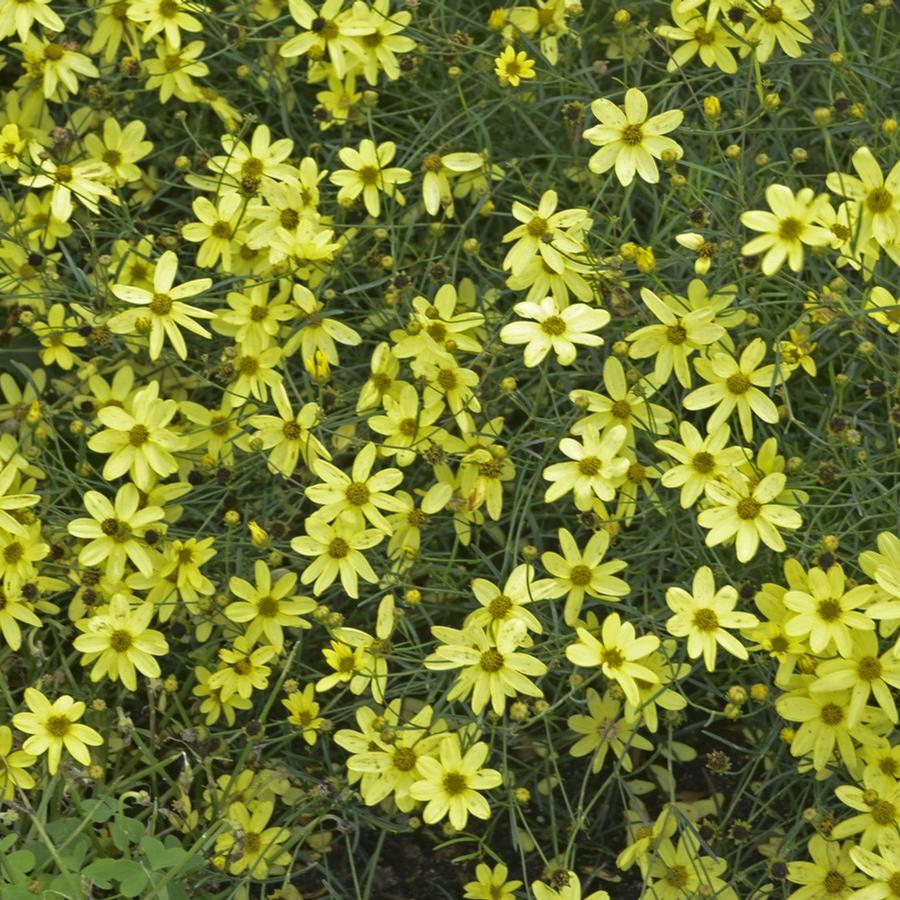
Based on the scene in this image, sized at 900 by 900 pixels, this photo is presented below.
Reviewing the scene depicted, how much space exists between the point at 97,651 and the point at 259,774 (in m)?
0.40

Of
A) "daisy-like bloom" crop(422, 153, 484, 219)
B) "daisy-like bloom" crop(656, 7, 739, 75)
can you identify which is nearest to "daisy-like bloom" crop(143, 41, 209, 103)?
"daisy-like bloom" crop(422, 153, 484, 219)

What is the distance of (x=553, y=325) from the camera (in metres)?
2.78

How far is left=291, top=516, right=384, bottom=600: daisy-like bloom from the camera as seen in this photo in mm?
2783

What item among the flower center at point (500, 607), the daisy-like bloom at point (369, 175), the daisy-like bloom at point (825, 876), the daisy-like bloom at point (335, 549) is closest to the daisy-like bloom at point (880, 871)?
the daisy-like bloom at point (825, 876)

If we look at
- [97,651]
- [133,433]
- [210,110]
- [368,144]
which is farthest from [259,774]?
[210,110]

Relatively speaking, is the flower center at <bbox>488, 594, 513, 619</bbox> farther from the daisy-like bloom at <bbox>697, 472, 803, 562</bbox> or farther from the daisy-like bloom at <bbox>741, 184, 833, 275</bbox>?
the daisy-like bloom at <bbox>741, 184, 833, 275</bbox>

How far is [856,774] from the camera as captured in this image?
8.73 feet

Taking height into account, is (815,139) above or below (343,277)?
above

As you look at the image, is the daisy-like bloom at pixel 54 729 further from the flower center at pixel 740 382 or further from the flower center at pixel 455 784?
the flower center at pixel 740 382

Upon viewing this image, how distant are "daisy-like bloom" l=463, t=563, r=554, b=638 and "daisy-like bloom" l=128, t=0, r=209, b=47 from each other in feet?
4.55

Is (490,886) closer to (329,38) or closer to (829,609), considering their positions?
(829,609)

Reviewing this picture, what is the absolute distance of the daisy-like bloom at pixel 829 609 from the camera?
251cm

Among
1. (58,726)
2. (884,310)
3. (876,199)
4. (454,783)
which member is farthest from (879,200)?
A: (58,726)

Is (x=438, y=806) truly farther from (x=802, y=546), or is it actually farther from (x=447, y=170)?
(x=447, y=170)
